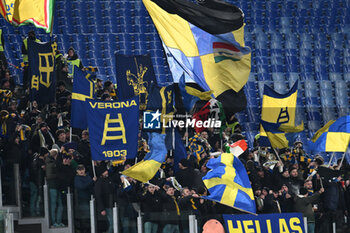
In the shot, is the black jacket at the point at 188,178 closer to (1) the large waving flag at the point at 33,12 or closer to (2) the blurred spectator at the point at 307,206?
(2) the blurred spectator at the point at 307,206

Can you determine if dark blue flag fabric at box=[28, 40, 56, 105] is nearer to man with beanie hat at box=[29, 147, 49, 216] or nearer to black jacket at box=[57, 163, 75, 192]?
man with beanie hat at box=[29, 147, 49, 216]

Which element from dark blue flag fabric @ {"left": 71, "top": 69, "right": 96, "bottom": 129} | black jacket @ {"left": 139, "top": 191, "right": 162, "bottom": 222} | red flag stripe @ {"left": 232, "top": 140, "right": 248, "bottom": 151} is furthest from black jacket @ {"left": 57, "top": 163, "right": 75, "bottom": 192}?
red flag stripe @ {"left": 232, "top": 140, "right": 248, "bottom": 151}

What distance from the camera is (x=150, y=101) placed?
14.8 metres

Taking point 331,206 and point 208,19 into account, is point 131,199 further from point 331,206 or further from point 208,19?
point 208,19

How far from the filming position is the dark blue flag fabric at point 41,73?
46.1 ft

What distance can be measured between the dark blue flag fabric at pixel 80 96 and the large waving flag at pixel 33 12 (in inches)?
35.0

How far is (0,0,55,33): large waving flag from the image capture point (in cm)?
1421

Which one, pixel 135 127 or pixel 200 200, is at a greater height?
pixel 135 127

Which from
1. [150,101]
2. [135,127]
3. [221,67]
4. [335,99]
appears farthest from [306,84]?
[135,127]

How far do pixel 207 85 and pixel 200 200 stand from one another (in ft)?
12.9

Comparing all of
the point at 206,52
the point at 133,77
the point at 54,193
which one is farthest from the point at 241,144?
the point at 54,193

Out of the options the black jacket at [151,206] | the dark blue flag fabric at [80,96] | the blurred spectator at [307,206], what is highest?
the dark blue flag fabric at [80,96]

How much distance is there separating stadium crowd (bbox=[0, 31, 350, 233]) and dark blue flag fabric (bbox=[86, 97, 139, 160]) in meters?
0.20

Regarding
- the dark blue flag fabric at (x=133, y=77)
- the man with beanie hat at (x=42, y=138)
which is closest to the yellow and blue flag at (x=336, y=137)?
the dark blue flag fabric at (x=133, y=77)
